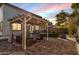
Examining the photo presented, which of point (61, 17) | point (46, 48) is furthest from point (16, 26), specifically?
point (61, 17)

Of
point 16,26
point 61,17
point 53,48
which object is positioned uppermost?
point 61,17

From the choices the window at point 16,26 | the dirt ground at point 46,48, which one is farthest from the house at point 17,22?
the dirt ground at point 46,48

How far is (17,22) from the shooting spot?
2500 millimetres

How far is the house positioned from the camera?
98.2 inches

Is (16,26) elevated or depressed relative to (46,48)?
elevated

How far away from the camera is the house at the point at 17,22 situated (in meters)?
2.49

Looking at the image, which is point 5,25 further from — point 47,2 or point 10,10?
point 47,2

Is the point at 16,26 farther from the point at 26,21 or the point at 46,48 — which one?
the point at 46,48

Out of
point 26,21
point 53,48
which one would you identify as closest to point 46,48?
point 53,48

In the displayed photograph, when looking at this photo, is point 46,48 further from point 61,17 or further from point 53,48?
point 61,17

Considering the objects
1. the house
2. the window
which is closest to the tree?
the house

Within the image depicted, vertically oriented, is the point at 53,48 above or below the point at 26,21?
below

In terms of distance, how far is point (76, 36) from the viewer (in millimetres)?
2529
